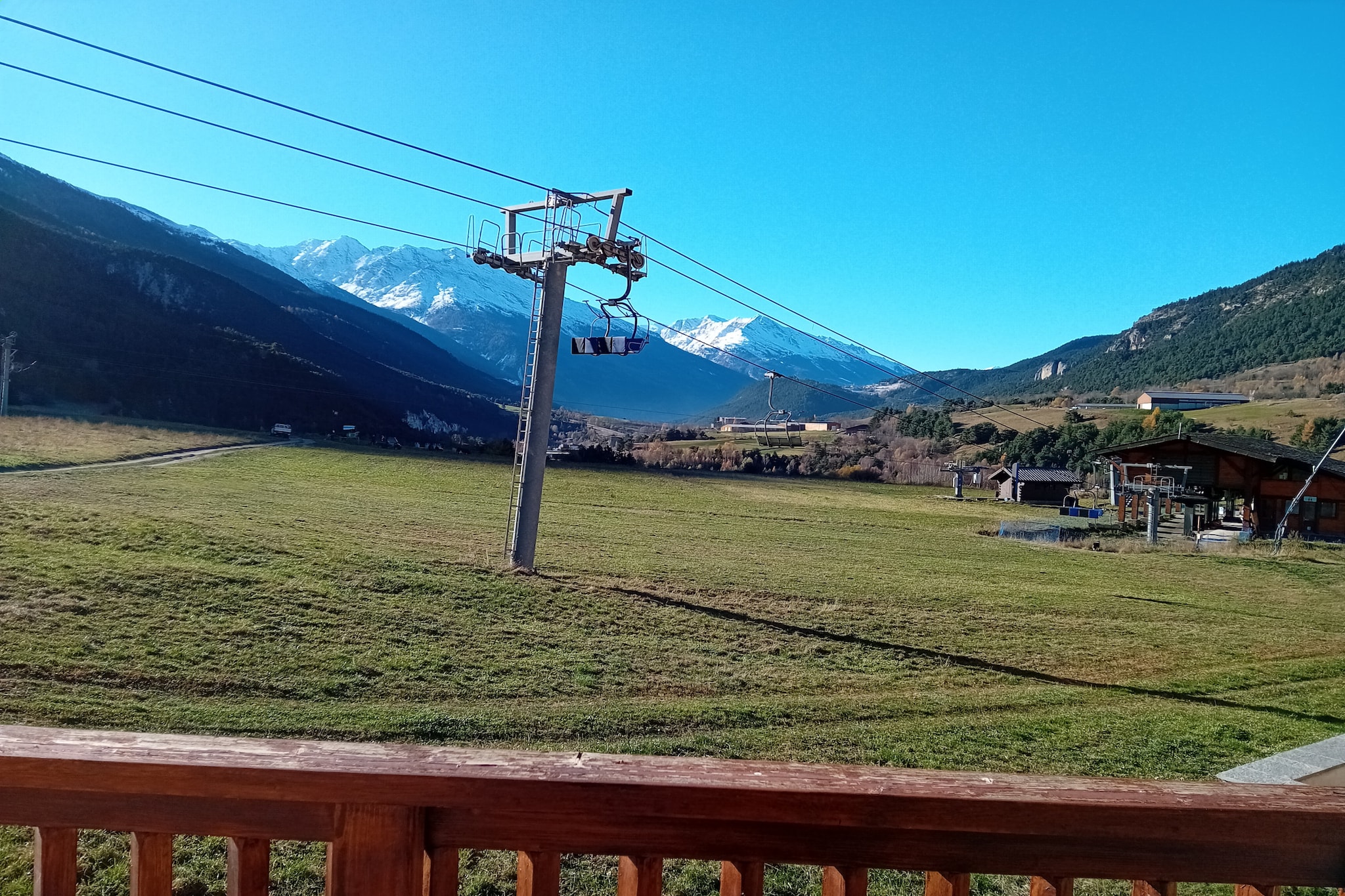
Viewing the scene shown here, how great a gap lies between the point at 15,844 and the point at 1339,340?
155285 mm

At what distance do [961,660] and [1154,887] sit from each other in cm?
1175

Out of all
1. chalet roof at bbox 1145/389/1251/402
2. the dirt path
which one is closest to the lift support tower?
the dirt path

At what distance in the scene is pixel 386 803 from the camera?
1598 millimetres

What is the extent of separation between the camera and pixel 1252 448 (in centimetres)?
4131

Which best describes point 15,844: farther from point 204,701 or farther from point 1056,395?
point 1056,395

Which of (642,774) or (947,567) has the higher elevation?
(642,774)

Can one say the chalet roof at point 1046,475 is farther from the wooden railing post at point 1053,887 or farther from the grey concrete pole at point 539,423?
the wooden railing post at point 1053,887

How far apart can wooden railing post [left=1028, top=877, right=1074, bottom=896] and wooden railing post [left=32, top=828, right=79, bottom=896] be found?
1987mm

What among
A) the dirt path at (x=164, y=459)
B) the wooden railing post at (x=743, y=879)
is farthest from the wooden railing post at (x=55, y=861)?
the dirt path at (x=164, y=459)

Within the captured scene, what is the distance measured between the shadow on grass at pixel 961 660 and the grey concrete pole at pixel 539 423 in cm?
194

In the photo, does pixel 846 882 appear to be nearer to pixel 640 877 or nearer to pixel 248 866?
pixel 640 877

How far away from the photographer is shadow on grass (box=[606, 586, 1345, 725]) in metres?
10.7

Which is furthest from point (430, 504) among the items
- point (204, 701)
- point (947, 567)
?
point (204, 701)

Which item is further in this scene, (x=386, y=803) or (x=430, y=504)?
(x=430, y=504)
